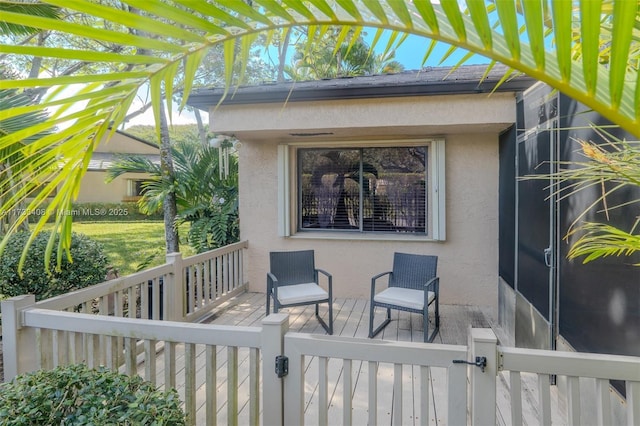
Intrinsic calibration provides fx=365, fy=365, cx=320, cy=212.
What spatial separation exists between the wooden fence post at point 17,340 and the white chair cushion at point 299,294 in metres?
2.26

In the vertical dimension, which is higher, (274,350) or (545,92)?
(545,92)

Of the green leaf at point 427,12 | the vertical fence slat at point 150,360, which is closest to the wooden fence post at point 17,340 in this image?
the vertical fence slat at point 150,360

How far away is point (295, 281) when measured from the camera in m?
4.55

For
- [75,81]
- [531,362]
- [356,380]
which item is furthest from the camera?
[356,380]

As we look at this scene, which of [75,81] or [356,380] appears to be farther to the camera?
[356,380]

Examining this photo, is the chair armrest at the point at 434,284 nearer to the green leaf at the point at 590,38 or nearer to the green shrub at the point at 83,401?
the green shrub at the point at 83,401

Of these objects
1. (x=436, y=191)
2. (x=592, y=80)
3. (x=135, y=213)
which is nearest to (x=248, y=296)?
(x=436, y=191)

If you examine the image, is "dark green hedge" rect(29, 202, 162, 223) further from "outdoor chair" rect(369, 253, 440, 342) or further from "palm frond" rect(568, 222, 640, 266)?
"palm frond" rect(568, 222, 640, 266)

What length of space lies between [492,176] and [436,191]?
0.77 m

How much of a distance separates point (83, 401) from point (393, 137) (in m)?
4.58

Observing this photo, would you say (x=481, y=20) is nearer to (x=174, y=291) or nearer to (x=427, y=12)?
(x=427, y=12)

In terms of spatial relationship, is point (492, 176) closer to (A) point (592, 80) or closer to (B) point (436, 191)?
(B) point (436, 191)

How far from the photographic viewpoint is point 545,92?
9.87 feet

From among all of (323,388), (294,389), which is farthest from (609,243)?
(294,389)
